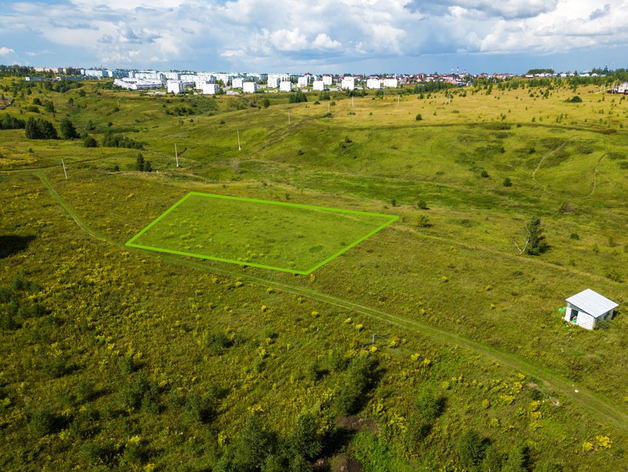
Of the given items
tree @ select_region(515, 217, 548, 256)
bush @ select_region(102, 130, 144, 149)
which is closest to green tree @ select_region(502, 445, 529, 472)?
tree @ select_region(515, 217, 548, 256)

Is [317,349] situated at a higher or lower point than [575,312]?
lower

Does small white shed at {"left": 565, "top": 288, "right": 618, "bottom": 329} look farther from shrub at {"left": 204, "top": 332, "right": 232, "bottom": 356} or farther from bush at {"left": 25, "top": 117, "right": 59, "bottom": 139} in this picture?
bush at {"left": 25, "top": 117, "right": 59, "bottom": 139}

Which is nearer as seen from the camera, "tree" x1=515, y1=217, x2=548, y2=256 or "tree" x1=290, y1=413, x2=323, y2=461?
"tree" x1=290, y1=413, x2=323, y2=461

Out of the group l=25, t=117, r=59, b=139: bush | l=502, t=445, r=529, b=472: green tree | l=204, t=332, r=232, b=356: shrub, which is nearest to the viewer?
l=502, t=445, r=529, b=472: green tree

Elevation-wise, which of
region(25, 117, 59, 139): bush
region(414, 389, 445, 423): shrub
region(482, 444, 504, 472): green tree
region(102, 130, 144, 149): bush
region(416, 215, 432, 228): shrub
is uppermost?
region(25, 117, 59, 139): bush

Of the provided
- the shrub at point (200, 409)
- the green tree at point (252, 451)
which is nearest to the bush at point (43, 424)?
the shrub at point (200, 409)

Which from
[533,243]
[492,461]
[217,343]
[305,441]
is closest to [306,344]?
[217,343]

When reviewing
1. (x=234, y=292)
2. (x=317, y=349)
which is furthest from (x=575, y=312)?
(x=234, y=292)

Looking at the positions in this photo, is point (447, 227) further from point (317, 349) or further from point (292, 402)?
point (292, 402)

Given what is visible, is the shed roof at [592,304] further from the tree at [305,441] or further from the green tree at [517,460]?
the tree at [305,441]
